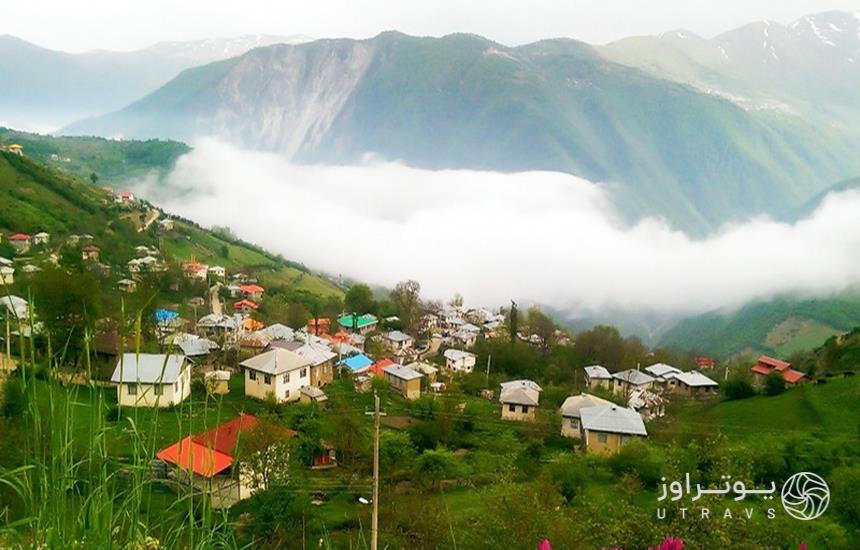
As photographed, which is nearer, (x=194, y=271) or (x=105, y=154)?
(x=194, y=271)

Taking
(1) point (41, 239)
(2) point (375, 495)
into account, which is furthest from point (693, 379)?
(1) point (41, 239)

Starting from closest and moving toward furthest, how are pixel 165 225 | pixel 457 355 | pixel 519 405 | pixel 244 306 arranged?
1. pixel 519 405
2. pixel 457 355
3. pixel 244 306
4. pixel 165 225

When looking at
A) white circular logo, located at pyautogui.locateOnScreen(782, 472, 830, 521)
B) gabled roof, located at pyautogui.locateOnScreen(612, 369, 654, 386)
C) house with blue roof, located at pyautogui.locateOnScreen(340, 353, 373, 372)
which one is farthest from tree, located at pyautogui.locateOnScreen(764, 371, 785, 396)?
house with blue roof, located at pyautogui.locateOnScreen(340, 353, 373, 372)

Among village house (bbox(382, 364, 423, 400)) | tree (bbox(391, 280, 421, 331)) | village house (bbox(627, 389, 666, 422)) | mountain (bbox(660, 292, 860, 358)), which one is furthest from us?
mountain (bbox(660, 292, 860, 358))

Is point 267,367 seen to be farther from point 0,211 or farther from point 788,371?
point 0,211

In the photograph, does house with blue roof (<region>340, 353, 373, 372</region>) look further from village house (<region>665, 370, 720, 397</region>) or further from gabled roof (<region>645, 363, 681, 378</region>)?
village house (<region>665, 370, 720, 397</region>)

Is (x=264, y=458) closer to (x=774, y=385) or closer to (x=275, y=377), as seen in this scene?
(x=275, y=377)
